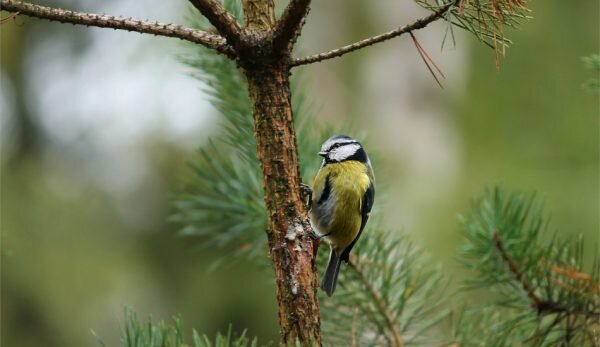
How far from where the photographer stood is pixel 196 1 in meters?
0.88

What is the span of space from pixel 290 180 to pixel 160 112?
131 inches

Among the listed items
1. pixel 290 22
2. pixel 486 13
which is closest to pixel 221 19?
pixel 290 22

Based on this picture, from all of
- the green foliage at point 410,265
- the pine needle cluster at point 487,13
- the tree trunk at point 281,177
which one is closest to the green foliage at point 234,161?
the green foliage at point 410,265

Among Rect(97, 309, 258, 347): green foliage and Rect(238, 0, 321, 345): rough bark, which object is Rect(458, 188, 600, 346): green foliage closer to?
Rect(238, 0, 321, 345): rough bark

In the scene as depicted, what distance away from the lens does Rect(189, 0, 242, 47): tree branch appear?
34.8 inches

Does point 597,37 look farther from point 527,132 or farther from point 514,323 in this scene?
point 514,323

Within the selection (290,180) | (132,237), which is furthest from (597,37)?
(290,180)

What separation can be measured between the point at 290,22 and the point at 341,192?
0.83m

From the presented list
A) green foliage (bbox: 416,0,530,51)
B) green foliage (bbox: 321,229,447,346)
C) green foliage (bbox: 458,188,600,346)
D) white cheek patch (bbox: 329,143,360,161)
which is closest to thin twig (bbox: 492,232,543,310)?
green foliage (bbox: 458,188,600,346)

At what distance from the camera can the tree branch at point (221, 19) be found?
2.90 feet

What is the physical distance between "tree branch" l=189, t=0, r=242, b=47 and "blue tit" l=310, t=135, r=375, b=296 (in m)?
0.60

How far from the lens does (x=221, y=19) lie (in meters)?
0.90

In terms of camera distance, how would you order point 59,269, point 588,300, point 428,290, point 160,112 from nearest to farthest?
point 588,300 → point 428,290 → point 59,269 → point 160,112

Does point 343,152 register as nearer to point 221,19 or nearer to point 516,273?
point 516,273
